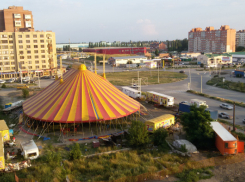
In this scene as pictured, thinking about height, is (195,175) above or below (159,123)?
below

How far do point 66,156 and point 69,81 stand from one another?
7.23m

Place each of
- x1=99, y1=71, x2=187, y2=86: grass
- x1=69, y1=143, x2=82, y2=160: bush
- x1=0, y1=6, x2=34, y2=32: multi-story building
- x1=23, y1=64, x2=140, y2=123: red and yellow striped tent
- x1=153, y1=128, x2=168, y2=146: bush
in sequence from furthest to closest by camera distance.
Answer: x1=0, y1=6, x2=34, y2=32: multi-story building
x1=99, y1=71, x2=187, y2=86: grass
x1=23, y1=64, x2=140, y2=123: red and yellow striped tent
x1=153, y1=128, x2=168, y2=146: bush
x1=69, y1=143, x2=82, y2=160: bush

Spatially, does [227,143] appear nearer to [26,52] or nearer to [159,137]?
[159,137]

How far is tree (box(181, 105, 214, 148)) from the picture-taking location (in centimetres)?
1319

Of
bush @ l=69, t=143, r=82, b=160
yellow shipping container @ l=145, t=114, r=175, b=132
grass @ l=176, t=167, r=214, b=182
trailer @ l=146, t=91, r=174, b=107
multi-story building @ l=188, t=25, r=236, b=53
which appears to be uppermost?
multi-story building @ l=188, t=25, r=236, b=53

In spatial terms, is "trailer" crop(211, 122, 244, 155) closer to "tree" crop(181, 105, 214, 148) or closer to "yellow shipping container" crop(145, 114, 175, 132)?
"tree" crop(181, 105, 214, 148)

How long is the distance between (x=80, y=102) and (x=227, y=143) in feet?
31.3

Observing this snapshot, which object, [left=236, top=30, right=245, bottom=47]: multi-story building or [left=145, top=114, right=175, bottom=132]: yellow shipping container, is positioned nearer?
[left=145, top=114, right=175, bottom=132]: yellow shipping container

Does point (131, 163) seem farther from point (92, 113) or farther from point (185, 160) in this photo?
point (92, 113)

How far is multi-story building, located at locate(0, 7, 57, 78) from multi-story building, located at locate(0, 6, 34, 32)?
403 inches

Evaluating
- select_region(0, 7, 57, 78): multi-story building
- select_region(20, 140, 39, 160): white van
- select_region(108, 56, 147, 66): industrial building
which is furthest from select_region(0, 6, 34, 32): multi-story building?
select_region(20, 140, 39, 160): white van

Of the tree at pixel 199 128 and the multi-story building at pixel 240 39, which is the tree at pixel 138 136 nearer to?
the tree at pixel 199 128

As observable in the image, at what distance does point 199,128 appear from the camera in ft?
43.6

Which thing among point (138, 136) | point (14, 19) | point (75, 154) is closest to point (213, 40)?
point (14, 19)
